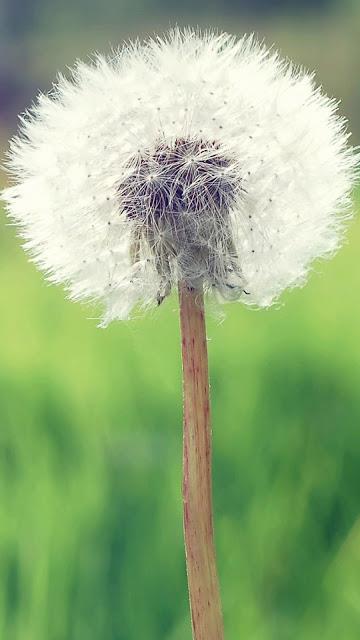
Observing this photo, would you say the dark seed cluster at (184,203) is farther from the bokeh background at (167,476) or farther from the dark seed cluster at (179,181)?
the bokeh background at (167,476)

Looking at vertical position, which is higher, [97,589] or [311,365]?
[311,365]

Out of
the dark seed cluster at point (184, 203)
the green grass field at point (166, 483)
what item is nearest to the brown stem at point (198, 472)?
the dark seed cluster at point (184, 203)

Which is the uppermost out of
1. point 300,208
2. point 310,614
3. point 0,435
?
point 300,208

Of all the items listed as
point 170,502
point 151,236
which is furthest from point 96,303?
point 170,502

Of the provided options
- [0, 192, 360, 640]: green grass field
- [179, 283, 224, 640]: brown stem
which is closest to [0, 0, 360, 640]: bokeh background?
[0, 192, 360, 640]: green grass field

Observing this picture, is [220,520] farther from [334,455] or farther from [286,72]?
[286,72]

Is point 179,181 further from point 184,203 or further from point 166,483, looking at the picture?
point 166,483

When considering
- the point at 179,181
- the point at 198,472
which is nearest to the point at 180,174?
the point at 179,181
